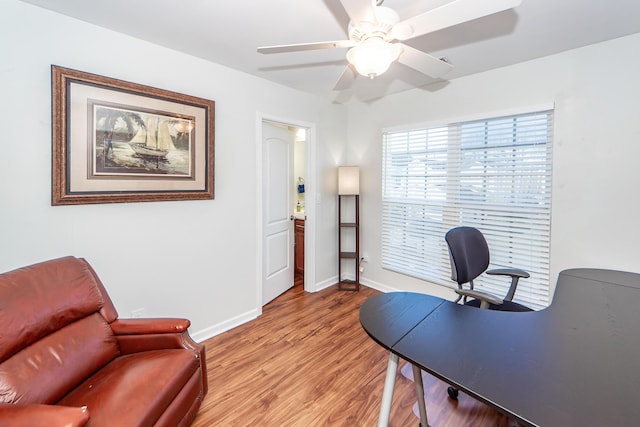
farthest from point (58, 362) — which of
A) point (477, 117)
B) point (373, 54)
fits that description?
point (477, 117)

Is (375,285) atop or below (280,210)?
below

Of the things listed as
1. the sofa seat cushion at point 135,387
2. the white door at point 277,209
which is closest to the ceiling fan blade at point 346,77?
the white door at point 277,209

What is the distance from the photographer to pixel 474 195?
9.05 feet

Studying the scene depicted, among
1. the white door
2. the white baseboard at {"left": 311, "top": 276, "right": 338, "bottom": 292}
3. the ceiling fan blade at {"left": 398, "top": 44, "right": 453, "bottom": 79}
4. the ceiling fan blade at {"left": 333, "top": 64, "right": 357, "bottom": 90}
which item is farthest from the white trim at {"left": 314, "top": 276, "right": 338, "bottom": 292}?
the ceiling fan blade at {"left": 398, "top": 44, "right": 453, "bottom": 79}

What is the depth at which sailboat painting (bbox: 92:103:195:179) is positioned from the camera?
193 cm

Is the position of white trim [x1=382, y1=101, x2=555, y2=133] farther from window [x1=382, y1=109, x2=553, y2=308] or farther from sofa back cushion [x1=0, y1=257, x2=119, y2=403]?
sofa back cushion [x1=0, y1=257, x2=119, y2=403]

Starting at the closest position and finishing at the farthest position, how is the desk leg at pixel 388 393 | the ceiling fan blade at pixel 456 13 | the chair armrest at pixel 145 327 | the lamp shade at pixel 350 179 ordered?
the ceiling fan blade at pixel 456 13 < the desk leg at pixel 388 393 < the chair armrest at pixel 145 327 < the lamp shade at pixel 350 179

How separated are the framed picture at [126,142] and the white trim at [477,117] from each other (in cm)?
210

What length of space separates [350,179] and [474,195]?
1.41 metres

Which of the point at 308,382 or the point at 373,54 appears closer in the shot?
the point at 373,54

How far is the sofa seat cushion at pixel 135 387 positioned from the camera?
3.80ft

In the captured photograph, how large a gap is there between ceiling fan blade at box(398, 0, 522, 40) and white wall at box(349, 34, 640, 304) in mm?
1636

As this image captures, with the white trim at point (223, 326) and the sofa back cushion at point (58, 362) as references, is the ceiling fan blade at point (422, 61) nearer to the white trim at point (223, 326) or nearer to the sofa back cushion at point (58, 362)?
the sofa back cushion at point (58, 362)

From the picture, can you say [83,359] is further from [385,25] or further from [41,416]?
[385,25]
